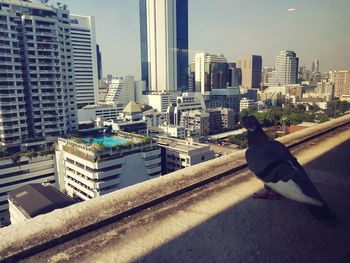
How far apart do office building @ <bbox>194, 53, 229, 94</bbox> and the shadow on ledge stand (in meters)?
102

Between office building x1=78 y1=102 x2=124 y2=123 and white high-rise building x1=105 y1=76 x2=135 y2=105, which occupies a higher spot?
white high-rise building x1=105 y1=76 x2=135 y2=105

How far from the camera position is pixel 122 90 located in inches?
3583

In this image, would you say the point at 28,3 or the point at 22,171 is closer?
the point at 22,171

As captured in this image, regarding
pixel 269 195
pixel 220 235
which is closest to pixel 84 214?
pixel 220 235

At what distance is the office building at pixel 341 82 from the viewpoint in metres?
101

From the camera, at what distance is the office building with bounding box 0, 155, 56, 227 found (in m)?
29.4

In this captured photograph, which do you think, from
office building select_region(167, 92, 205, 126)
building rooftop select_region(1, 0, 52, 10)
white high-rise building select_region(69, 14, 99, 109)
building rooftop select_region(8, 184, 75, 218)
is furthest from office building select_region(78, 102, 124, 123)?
building rooftop select_region(8, 184, 75, 218)

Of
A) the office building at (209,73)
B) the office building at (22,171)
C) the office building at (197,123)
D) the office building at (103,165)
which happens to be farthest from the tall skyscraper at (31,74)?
the office building at (209,73)

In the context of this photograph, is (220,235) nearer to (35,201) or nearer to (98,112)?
(35,201)

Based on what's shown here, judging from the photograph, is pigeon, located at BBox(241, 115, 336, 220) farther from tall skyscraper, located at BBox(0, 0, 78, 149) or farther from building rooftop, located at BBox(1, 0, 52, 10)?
building rooftop, located at BBox(1, 0, 52, 10)

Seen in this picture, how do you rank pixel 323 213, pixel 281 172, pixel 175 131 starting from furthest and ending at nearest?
pixel 175 131 < pixel 281 172 < pixel 323 213

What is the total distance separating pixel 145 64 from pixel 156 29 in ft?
43.7

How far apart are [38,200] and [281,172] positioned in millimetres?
23435

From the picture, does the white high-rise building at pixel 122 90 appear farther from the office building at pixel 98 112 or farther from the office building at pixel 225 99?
the office building at pixel 225 99
